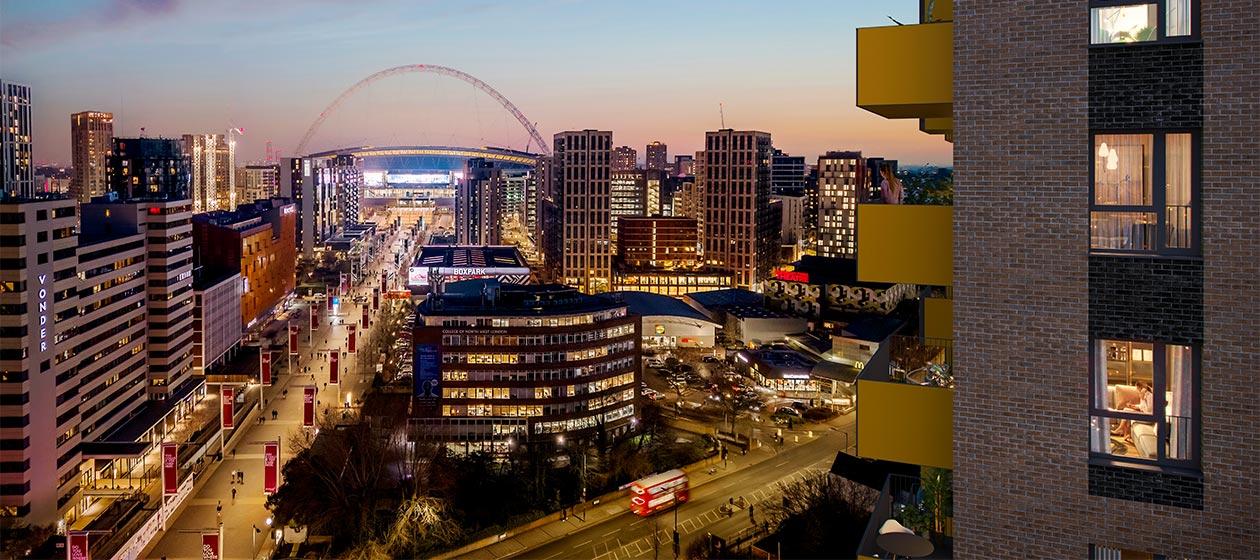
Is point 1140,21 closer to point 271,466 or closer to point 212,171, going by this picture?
point 271,466

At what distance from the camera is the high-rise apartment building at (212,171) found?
135875 millimetres

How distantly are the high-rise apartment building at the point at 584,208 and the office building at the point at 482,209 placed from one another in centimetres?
5037

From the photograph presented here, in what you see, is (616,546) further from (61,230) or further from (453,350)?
(61,230)

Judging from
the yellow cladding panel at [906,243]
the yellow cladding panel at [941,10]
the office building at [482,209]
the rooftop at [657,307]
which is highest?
the office building at [482,209]

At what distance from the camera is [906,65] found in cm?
485

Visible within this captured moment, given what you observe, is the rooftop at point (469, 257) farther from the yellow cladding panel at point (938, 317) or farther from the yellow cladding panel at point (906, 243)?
the yellow cladding panel at point (906, 243)

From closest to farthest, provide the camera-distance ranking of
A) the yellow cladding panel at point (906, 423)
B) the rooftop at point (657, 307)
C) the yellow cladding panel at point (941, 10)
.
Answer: the yellow cladding panel at point (906, 423)
the yellow cladding panel at point (941, 10)
the rooftop at point (657, 307)

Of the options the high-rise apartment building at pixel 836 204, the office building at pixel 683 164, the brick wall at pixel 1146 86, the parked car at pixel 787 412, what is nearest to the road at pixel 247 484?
the parked car at pixel 787 412

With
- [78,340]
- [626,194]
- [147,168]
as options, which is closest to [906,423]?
[78,340]

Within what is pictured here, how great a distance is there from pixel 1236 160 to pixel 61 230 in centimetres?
3519

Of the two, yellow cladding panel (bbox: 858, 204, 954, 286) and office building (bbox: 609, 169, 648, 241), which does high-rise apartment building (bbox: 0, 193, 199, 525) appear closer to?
yellow cladding panel (bbox: 858, 204, 954, 286)

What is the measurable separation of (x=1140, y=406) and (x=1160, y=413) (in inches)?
3.7

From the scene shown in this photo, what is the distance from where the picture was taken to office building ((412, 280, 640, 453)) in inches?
1511

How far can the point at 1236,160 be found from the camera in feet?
13.7
